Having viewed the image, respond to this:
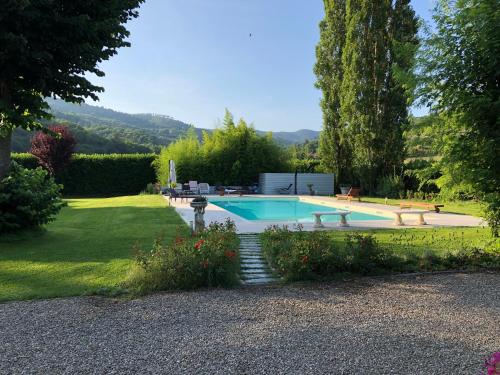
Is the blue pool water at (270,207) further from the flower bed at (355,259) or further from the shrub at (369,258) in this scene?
the shrub at (369,258)

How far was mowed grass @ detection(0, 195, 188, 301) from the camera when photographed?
16.4ft

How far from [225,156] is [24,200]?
1577 cm

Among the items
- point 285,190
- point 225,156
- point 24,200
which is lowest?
point 285,190

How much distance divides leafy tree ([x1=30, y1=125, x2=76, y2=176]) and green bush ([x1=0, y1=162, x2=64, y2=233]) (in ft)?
48.0

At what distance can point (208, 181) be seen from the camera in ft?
76.2

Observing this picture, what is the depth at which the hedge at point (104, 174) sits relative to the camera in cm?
2347

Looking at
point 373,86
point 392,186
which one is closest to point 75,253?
point 392,186

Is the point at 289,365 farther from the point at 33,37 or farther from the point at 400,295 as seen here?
the point at 33,37

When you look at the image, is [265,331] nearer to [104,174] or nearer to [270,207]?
[270,207]

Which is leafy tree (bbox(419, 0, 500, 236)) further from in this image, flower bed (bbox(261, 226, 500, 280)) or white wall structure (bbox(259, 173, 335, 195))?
white wall structure (bbox(259, 173, 335, 195))

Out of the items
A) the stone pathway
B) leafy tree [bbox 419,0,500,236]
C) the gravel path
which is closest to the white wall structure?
the stone pathway

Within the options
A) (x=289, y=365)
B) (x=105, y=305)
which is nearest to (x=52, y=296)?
(x=105, y=305)

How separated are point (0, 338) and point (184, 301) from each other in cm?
173

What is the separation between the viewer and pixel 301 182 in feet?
77.8
